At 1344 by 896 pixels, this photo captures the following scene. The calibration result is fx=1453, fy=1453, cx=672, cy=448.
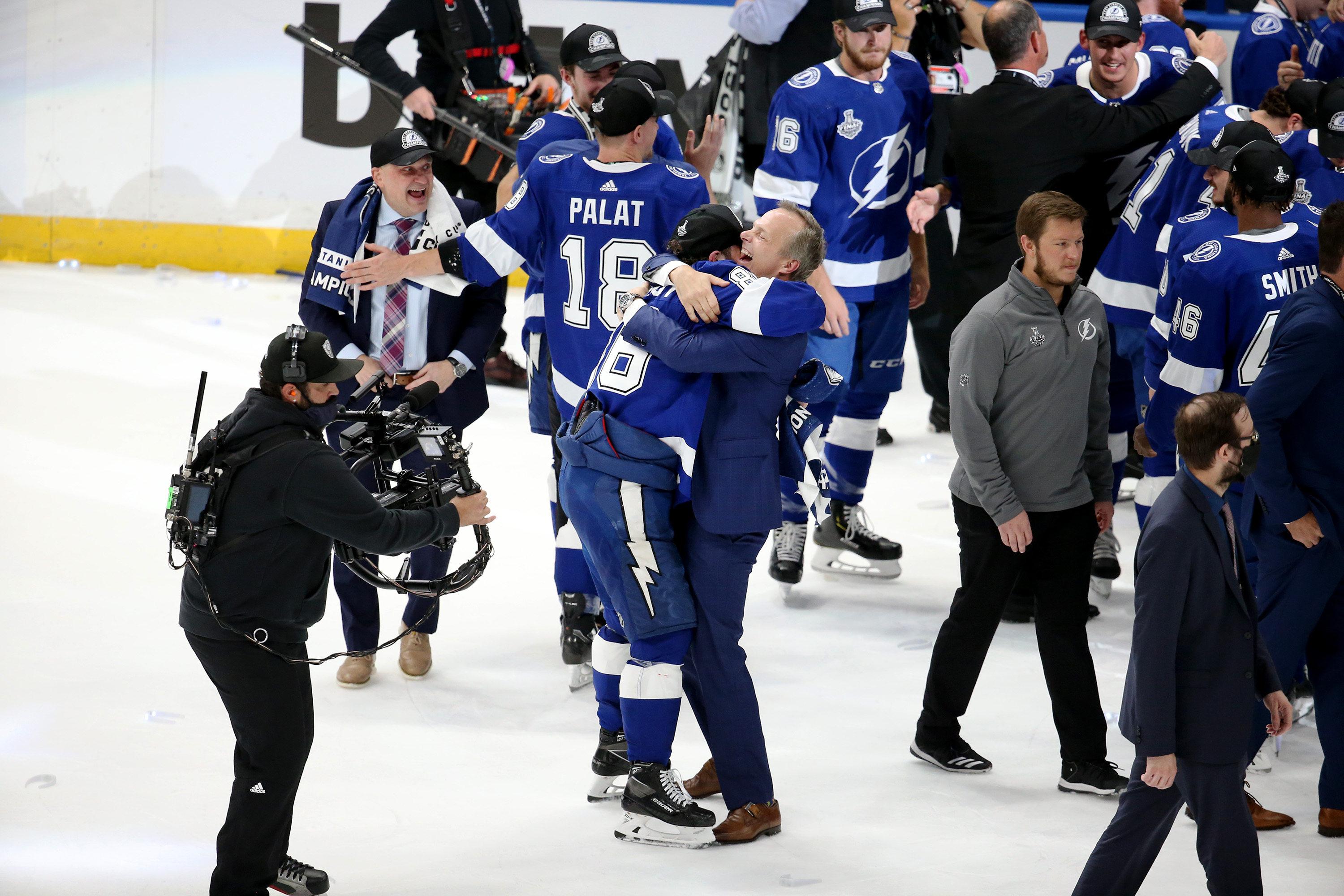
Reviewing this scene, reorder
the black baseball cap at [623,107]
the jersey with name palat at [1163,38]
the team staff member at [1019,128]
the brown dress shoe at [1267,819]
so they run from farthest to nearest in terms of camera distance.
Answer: the jersey with name palat at [1163,38] < the team staff member at [1019,128] < the black baseball cap at [623,107] < the brown dress shoe at [1267,819]

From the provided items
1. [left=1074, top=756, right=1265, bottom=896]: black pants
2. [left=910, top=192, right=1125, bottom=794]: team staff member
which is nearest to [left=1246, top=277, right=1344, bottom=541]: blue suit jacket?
[left=910, top=192, right=1125, bottom=794]: team staff member

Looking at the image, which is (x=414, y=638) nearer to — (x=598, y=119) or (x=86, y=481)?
(x=598, y=119)

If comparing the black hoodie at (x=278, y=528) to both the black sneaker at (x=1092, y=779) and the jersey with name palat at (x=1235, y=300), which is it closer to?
the black sneaker at (x=1092, y=779)

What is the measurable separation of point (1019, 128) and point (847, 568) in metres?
1.89

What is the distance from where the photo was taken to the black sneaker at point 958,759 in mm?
4309

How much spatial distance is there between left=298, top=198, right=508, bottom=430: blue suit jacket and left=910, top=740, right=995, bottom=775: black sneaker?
187 centimetres

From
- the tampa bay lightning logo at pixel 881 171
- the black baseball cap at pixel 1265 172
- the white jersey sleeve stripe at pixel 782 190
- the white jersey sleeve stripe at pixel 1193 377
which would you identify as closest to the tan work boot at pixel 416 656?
the white jersey sleeve stripe at pixel 782 190

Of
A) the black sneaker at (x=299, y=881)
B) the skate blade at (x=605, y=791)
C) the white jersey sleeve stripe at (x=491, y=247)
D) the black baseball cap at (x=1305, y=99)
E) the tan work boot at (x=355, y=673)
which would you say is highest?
the black baseball cap at (x=1305, y=99)

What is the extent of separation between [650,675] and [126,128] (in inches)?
334

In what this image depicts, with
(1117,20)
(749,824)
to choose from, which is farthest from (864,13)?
(749,824)

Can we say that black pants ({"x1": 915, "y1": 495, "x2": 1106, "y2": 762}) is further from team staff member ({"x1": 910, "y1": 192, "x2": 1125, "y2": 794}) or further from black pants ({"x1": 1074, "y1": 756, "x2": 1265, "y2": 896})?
black pants ({"x1": 1074, "y1": 756, "x2": 1265, "y2": 896})

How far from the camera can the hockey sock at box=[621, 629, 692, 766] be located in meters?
3.75

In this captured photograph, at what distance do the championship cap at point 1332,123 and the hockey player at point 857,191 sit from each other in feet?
4.77

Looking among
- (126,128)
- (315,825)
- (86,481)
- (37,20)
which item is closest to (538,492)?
(86,481)
